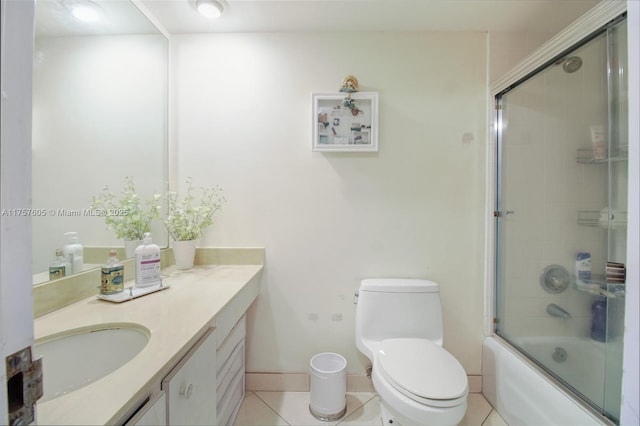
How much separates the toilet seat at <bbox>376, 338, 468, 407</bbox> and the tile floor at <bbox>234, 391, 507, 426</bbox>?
1.49 feet

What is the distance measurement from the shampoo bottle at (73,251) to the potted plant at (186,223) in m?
0.45

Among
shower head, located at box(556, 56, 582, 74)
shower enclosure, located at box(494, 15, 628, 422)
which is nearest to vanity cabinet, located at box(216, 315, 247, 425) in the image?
shower enclosure, located at box(494, 15, 628, 422)

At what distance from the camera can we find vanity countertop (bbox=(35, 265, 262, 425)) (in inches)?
20.5

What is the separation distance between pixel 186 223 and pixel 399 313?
52.5 inches

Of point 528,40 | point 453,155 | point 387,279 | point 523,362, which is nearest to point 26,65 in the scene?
point 387,279

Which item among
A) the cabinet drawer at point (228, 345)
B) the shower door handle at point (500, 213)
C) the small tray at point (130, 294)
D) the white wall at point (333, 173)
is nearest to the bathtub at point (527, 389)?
the white wall at point (333, 173)

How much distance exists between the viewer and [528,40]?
1.60 metres

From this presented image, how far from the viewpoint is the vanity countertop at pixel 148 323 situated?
1.71ft

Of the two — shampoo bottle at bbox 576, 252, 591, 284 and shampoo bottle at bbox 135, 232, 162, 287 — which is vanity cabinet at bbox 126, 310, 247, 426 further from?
shampoo bottle at bbox 576, 252, 591, 284

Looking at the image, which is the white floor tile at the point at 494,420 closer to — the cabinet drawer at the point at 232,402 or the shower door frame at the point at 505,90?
the shower door frame at the point at 505,90

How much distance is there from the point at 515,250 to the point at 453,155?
0.68m

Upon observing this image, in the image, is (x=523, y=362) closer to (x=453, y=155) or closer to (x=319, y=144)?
(x=453, y=155)

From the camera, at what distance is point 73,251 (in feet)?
3.44

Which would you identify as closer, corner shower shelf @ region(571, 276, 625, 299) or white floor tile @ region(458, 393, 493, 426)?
corner shower shelf @ region(571, 276, 625, 299)
